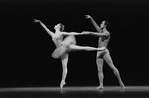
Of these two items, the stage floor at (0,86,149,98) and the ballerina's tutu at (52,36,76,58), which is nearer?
the stage floor at (0,86,149,98)

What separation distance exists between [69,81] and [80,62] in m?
0.62

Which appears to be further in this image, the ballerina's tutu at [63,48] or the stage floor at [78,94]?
the ballerina's tutu at [63,48]

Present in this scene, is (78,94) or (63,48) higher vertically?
(63,48)

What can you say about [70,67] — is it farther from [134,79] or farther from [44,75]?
[134,79]

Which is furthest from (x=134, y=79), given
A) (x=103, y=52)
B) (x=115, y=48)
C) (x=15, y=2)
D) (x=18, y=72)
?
(x=15, y=2)

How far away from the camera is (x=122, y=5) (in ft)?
28.1

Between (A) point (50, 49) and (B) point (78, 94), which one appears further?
(A) point (50, 49)

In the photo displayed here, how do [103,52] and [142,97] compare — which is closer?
[142,97]

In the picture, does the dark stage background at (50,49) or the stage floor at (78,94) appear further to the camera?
the dark stage background at (50,49)

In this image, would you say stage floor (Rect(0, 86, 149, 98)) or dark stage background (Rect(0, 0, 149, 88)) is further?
dark stage background (Rect(0, 0, 149, 88))

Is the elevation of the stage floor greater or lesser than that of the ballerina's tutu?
lesser

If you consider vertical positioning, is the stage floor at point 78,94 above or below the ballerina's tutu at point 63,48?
below

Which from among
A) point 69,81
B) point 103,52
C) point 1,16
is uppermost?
point 1,16

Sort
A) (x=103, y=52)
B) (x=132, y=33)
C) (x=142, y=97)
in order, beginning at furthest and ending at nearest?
(x=132, y=33), (x=103, y=52), (x=142, y=97)
